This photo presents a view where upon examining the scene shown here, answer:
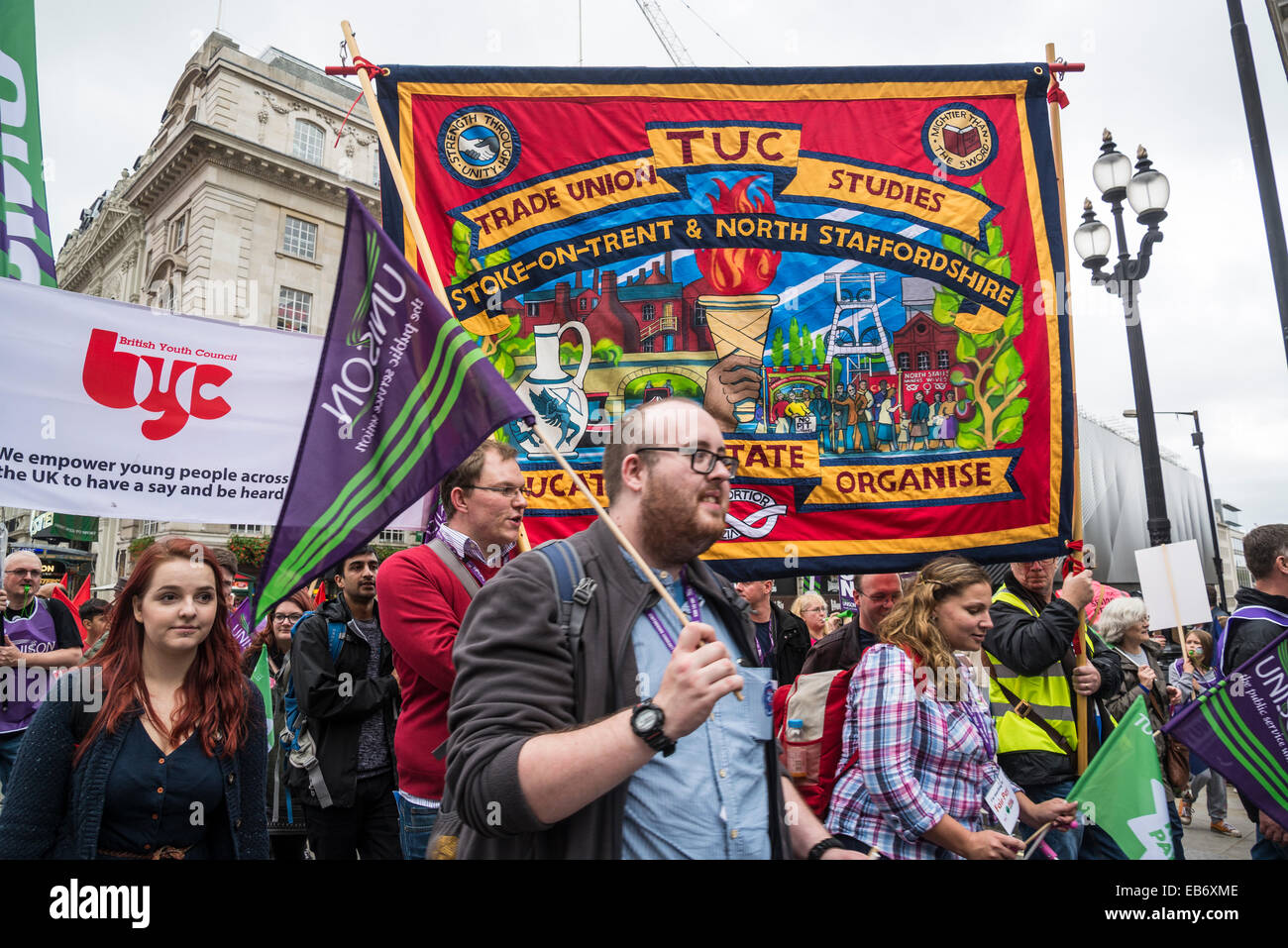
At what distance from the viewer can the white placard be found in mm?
6152

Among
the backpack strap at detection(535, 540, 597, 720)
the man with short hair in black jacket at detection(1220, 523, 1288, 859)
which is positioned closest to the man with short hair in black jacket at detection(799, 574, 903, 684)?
the man with short hair in black jacket at detection(1220, 523, 1288, 859)

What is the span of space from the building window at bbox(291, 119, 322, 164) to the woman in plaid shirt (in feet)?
142

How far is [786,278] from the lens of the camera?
4.47 meters

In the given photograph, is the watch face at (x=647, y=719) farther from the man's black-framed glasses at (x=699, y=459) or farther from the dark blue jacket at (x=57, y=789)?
the dark blue jacket at (x=57, y=789)

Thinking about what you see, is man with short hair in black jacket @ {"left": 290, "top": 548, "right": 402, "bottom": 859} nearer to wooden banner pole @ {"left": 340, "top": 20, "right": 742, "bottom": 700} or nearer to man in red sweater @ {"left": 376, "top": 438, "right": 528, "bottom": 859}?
man in red sweater @ {"left": 376, "top": 438, "right": 528, "bottom": 859}

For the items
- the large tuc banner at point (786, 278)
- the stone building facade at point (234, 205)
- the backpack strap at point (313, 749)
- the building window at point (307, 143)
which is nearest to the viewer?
the backpack strap at point (313, 749)

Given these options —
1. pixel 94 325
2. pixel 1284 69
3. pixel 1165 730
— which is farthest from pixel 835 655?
pixel 1284 69

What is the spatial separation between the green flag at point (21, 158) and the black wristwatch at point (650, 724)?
3.96 metres

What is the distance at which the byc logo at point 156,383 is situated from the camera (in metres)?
3.93

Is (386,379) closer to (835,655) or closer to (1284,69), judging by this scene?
(835,655)

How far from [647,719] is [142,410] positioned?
3.50m

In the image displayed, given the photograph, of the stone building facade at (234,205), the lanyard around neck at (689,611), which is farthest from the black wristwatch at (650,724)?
the stone building facade at (234,205)

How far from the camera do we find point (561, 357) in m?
4.44
